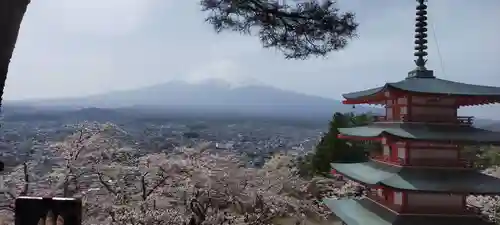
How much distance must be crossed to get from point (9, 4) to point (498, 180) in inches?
251

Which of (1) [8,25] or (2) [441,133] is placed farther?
(2) [441,133]

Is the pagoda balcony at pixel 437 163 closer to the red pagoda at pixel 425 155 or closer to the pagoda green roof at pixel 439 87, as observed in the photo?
the red pagoda at pixel 425 155

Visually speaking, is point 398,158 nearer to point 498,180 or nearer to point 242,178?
point 498,180

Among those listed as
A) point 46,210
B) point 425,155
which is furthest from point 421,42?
point 46,210

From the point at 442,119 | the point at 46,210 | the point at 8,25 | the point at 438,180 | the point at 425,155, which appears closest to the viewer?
the point at 8,25

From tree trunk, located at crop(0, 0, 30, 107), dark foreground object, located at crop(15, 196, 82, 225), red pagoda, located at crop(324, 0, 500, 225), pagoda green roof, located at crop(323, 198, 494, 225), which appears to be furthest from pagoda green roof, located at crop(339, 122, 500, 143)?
tree trunk, located at crop(0, 0, 30, 107)

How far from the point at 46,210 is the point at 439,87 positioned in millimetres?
5951

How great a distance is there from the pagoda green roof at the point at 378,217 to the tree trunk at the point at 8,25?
5547mm

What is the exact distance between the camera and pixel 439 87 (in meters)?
6.43

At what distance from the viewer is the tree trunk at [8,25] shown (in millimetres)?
1186

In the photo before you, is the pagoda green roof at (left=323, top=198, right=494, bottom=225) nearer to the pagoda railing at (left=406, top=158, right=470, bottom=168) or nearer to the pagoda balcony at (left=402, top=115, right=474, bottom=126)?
the pagoda railing at (left=406, top=158, right=470, bottom=168)

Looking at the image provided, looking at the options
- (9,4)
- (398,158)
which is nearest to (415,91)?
(398,158)

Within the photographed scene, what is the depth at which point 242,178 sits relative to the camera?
8.79 m

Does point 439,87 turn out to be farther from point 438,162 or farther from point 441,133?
point 438,162
